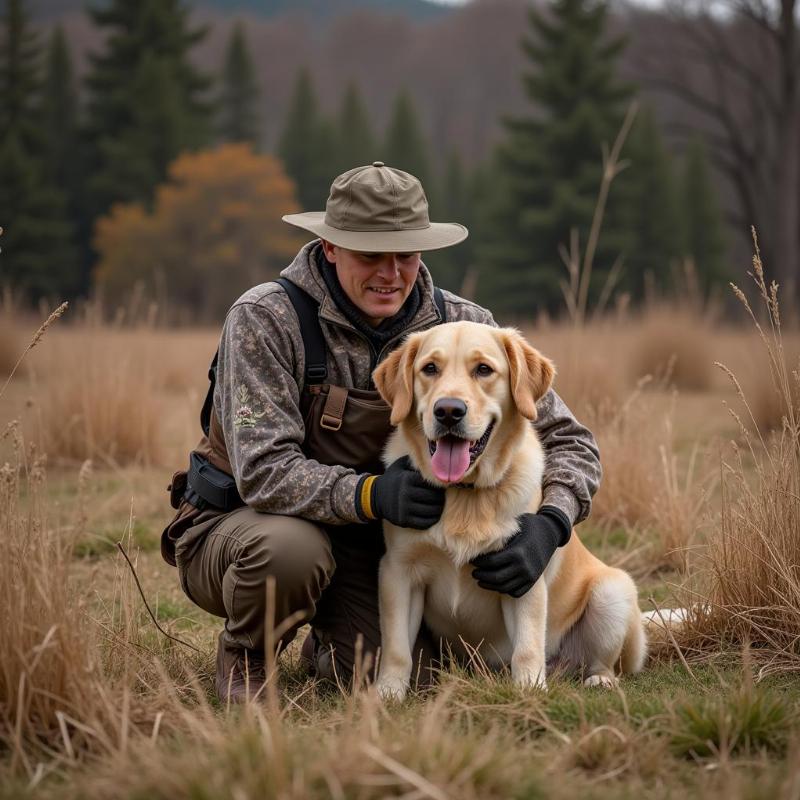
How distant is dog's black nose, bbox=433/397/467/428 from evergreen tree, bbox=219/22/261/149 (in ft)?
128

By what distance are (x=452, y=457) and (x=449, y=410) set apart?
181mm

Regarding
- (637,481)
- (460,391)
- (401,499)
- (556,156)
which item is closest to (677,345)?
(637,481)

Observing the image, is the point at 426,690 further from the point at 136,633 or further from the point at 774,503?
the point at 774,503

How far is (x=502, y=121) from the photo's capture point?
2667cm

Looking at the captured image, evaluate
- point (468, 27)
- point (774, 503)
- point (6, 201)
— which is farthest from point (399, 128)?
point (774, 503)

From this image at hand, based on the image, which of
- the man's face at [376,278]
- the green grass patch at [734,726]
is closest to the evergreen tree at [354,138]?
the man's face at [376,278]

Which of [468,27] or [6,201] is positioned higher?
[468,27]

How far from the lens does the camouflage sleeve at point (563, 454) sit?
359 cm

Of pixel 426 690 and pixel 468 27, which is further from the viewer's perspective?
pixel 468 27

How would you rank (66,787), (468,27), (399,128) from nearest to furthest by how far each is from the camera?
(66,787), (399,128), (468,27)

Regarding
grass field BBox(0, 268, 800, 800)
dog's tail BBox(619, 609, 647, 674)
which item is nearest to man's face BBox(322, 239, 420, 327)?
grass field BBox(0, 268, 800, 800)

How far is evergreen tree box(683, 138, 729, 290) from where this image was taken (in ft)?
101

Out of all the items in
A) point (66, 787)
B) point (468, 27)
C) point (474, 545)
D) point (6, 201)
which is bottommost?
point (6, 201)

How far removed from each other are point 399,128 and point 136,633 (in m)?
37.5
